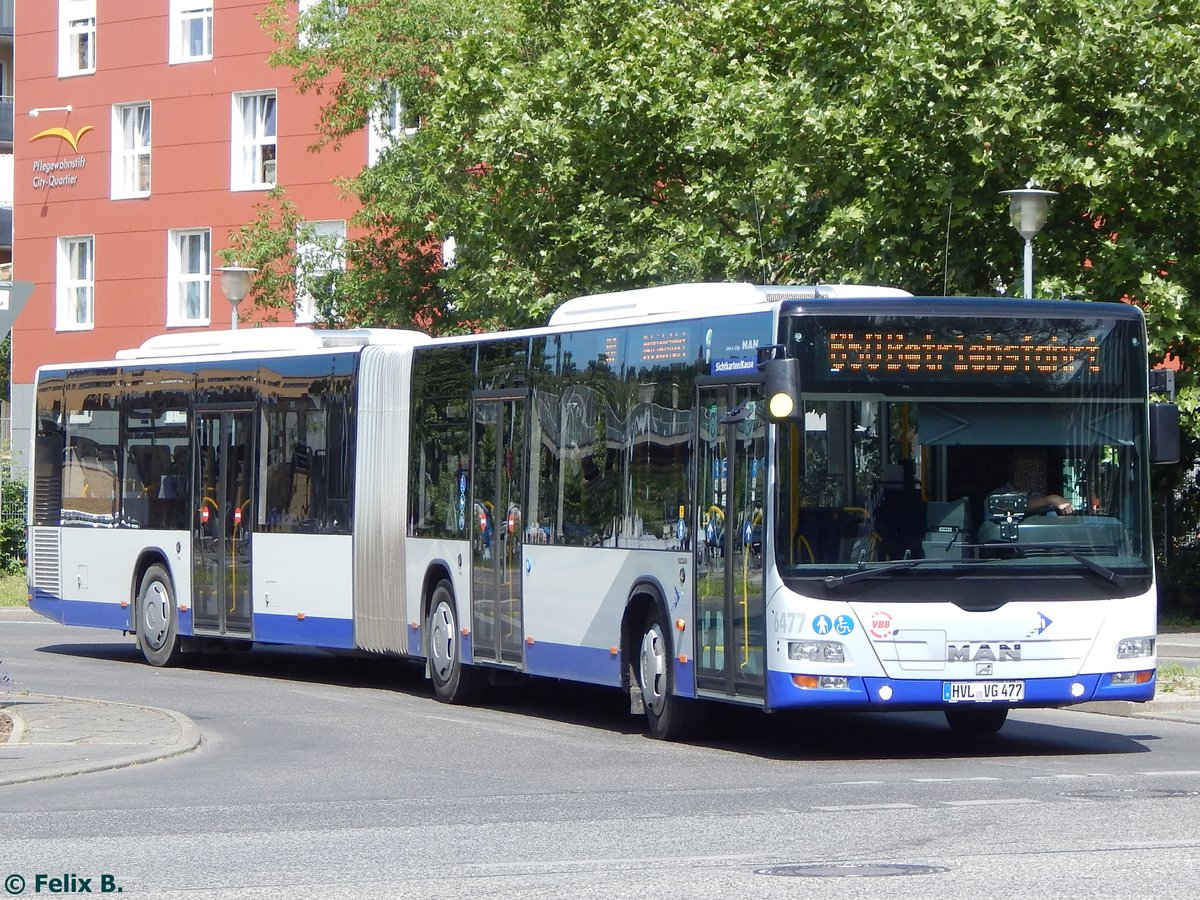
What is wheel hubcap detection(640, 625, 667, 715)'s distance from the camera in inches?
603

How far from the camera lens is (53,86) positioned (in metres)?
55.2

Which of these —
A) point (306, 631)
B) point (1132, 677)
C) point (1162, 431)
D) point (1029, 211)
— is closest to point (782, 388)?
point (1162, 431)

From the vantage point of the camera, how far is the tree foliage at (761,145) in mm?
25203

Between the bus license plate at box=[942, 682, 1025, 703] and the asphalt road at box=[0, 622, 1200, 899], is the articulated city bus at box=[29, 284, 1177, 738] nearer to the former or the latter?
the bus license plate at box=[942, 682, 1025, 703]

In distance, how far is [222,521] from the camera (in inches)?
859

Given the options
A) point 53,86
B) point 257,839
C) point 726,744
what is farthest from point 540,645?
point 53,86

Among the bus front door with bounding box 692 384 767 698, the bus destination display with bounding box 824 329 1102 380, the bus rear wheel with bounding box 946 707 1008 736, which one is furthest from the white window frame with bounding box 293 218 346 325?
the bus destination display with bounding box 824 329 1102 380

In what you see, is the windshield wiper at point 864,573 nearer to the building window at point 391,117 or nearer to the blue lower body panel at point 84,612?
the blue lower body panel at point 84,612

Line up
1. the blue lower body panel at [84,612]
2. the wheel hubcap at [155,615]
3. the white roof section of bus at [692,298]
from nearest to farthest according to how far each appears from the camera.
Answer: the white roof section of bus at [692,298] < the wheel hubcap at [155,615] < the blue lower body panel at [84,612]

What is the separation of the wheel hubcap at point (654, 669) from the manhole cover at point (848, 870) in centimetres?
604

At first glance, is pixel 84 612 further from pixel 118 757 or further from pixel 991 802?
pixel 991 802

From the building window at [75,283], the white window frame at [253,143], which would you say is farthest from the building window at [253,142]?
the building window at [75,283]

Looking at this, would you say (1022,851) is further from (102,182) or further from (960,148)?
(102,182)

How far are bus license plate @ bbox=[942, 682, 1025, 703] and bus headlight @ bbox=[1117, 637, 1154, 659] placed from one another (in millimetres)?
725
